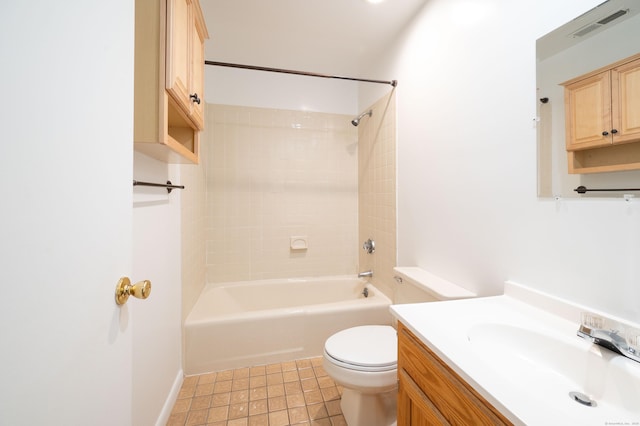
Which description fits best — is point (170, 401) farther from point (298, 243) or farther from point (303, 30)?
point (303, 30)

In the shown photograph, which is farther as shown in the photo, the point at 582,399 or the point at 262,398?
the point at 262,398

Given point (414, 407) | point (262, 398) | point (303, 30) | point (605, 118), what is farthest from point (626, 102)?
point (262, 398)

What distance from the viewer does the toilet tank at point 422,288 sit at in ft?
4.00

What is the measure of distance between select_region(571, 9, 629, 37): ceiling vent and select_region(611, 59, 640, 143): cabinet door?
155 mm

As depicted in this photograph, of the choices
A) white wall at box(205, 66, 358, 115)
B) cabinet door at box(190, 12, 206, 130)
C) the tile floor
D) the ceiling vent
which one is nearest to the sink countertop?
the ceiling vent

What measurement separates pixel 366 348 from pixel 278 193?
1670 millimetres

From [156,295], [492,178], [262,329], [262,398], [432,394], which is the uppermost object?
[492,178]

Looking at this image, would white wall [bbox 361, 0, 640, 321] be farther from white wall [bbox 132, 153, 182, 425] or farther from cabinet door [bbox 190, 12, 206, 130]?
white wall [bbox 132, 153, 182, 425]

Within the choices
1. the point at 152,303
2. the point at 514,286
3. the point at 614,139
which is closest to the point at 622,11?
the point at 614,139

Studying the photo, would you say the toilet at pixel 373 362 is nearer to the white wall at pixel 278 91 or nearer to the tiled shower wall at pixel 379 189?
the tiled shower wall at pixel 379 189

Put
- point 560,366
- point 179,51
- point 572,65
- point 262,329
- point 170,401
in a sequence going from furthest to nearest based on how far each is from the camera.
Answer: point 262,329 → point 170,401 → point 179,51 → point 572,65 → point 560,366

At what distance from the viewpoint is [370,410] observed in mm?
1280

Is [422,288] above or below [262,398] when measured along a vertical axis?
above

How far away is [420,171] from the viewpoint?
1663mm
